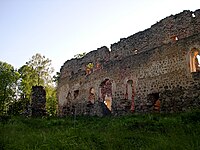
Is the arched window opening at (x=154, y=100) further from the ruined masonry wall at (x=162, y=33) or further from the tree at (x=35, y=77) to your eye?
the tree at (x=35, y=77)

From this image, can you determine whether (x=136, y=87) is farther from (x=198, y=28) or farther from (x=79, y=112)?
(x=79, y=112)

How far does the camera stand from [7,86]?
31.0 m

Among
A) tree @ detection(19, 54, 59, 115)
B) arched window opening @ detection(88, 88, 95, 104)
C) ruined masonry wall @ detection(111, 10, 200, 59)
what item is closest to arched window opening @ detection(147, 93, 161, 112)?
ruined masonry wall @ detection(111, 10, 200, 59)

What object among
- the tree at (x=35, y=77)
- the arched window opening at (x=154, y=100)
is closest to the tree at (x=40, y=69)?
the tree at (x=35, y=77)

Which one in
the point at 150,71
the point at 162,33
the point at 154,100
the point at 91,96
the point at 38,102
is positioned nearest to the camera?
the point at 154,100

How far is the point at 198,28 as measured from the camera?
42.7 ft

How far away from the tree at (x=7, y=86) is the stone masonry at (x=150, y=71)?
1393 centimetres

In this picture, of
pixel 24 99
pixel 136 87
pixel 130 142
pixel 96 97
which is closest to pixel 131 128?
pixel 130 142

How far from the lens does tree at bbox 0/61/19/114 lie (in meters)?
30.1

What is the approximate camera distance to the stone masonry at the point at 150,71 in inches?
492

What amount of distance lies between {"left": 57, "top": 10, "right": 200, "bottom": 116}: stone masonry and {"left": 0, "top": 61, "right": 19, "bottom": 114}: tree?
1393 cm

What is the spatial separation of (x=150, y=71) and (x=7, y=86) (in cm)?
2219

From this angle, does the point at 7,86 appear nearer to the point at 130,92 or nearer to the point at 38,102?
the point at 38,102

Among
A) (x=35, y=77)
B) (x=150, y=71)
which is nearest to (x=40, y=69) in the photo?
(x=35, y=77)
